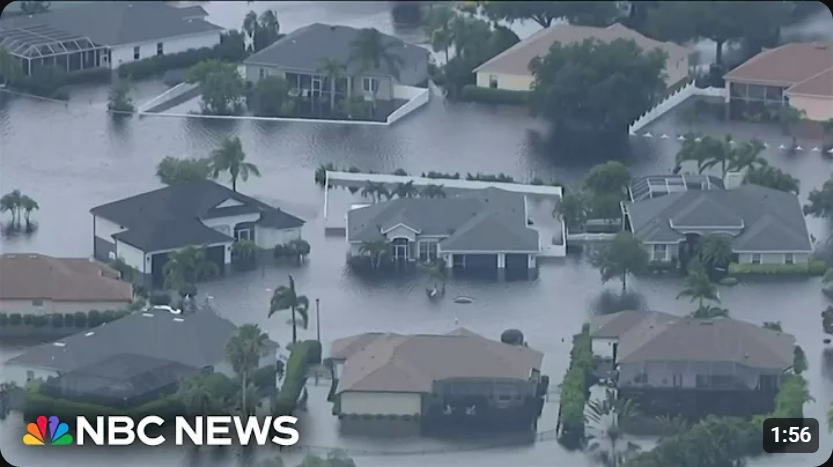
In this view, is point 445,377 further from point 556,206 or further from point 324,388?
point 556,206

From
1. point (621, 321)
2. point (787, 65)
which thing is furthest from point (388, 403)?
point (787, 65)

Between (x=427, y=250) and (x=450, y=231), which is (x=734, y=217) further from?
Answer: (x=427, y=250)

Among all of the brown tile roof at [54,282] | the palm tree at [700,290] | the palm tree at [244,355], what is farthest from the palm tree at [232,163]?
the palm tree at [244,355]

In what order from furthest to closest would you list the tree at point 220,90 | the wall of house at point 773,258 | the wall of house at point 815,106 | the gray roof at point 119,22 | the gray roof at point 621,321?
the gray roof at point 119,22 → the tree at point 220,90 → the wall of house at point 815,106 → the wall of house at point 773,258 → the gray roof at point 621,321

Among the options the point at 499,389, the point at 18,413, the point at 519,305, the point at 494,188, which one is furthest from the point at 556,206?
the point at 18,413

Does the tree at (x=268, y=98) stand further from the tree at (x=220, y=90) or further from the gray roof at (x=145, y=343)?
the gray roof at (x=145, y=343)

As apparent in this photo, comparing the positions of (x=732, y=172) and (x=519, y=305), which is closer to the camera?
(x=519, y=305)
